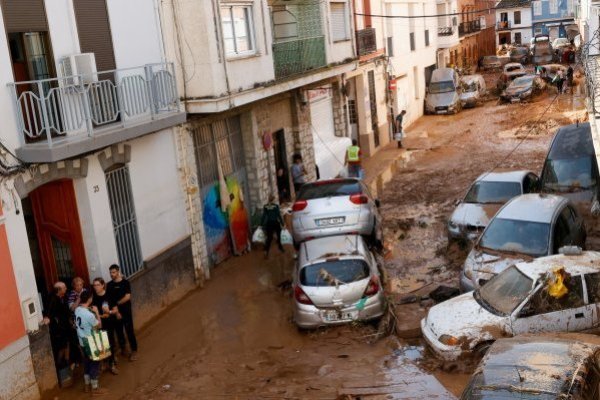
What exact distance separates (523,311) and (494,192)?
23.6ft

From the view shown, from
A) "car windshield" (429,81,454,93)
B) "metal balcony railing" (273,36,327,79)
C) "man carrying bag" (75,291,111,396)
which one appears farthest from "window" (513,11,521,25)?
"man carrying bag" (75,291,111,396)

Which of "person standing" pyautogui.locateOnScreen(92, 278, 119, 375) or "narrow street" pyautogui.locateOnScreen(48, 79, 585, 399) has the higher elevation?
"person standing" pyautogui.locateOnScreen(92, 278, 119, 375)

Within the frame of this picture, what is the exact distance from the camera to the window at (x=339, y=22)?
23.7m

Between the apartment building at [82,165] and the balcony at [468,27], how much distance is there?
1731 inches

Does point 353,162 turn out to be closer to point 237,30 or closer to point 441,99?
point 237,30

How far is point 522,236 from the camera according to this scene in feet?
44.4

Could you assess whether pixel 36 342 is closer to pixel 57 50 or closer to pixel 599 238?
pixel 57 50

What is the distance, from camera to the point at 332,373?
1097cm

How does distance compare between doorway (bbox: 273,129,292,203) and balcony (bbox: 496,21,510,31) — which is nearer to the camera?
doorway (bbox: 273,129,292,203)

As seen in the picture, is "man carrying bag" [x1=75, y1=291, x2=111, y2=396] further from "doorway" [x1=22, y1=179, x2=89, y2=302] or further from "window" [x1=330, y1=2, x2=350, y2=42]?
"window" [x1=330, y1=2, x2=350, y2=42]

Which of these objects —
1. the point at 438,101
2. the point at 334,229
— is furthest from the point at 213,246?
the point at 438,101

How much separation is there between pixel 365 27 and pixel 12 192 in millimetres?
21626

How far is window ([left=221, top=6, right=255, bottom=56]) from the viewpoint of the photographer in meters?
16.1

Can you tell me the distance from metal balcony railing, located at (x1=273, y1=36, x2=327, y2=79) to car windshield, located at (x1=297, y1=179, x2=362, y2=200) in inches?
118
